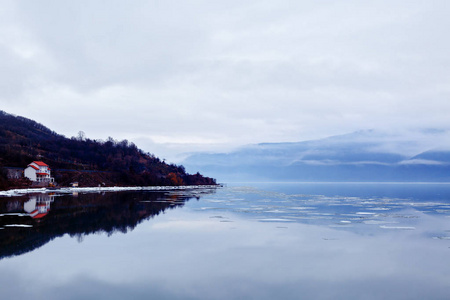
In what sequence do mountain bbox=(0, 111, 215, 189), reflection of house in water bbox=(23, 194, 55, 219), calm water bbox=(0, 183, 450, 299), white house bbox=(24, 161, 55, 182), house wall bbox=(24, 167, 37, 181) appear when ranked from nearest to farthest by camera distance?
calm water bbox=(0, 183, 450, 299), reflection of house in water bbox=(23, 194, 55, 219), house wall bbox=(24, 167, 37, 181), white house bbox=(24, 161, 55, 182), mountain bbox=(0, 111, 215, 189)

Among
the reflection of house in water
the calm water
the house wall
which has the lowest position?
the calm water

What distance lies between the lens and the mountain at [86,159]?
98.5 metres

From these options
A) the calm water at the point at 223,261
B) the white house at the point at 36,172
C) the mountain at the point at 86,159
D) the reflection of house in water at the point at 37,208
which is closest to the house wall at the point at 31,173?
the white house at the point at 36,172

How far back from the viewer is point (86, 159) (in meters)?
136

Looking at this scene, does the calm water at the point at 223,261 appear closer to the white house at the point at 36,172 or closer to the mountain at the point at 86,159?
the mountain at the point at 86,159

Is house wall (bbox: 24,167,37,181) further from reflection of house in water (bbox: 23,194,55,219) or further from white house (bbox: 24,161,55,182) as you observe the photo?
reflection of house in water (bbox: 23,194,55,219)

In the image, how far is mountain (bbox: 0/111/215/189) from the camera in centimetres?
9850

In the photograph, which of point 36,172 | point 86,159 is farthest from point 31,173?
point 86,159

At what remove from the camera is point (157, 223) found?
23500mm

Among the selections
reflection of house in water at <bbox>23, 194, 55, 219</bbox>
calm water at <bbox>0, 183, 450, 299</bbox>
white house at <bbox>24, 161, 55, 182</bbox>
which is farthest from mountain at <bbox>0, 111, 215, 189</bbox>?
calm water at <bbox>0, 183, 450, 299</bbox>

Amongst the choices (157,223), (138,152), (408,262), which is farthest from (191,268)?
(138,152)

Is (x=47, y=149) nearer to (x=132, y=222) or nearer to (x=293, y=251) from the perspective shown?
(x=132, y=222)

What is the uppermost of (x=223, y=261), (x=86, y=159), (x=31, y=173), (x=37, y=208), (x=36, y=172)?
(x=86, y=159)

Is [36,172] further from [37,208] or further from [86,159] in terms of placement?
[37,208]
